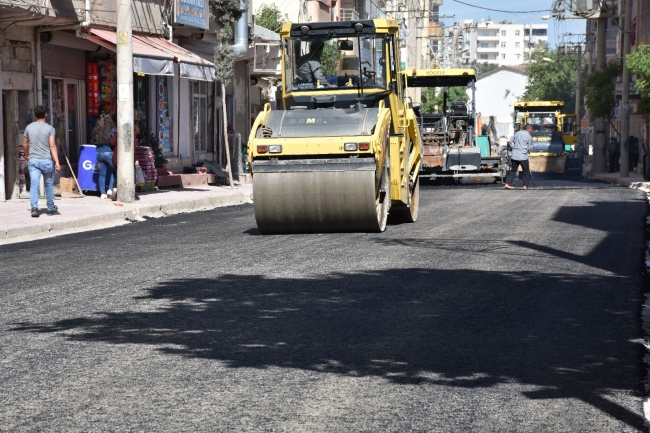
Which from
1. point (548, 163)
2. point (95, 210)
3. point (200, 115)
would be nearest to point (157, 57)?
point (95, 210)

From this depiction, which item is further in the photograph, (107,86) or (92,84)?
(107,86)

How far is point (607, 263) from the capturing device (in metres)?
11.0

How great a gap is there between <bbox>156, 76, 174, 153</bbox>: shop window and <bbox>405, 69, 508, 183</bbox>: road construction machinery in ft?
21.2

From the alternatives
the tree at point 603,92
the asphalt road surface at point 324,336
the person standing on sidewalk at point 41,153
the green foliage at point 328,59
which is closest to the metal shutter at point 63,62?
the person standing on sidewalk at point 41,153

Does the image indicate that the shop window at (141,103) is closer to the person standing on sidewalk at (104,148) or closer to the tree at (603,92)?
the person standing on sidewalk at (104,148)

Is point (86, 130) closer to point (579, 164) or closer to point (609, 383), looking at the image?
point (609, 383)

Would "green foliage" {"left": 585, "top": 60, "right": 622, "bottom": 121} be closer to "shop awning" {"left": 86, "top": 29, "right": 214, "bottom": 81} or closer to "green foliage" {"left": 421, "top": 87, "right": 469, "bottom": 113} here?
"green foliage" {"left": 421, "top": 87, "right": 469, "bottom": 113}

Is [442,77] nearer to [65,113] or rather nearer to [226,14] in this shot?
[226,14]

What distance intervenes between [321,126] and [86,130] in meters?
12.4

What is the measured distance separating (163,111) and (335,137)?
16554 millimetres

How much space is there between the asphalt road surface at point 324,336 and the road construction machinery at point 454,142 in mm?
16448

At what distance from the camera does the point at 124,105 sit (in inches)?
805

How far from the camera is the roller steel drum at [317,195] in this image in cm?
1340

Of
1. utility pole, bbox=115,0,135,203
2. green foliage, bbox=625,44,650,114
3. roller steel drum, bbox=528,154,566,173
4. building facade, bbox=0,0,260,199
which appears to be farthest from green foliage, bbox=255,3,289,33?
utility pole, bbox=115,0,135,203
